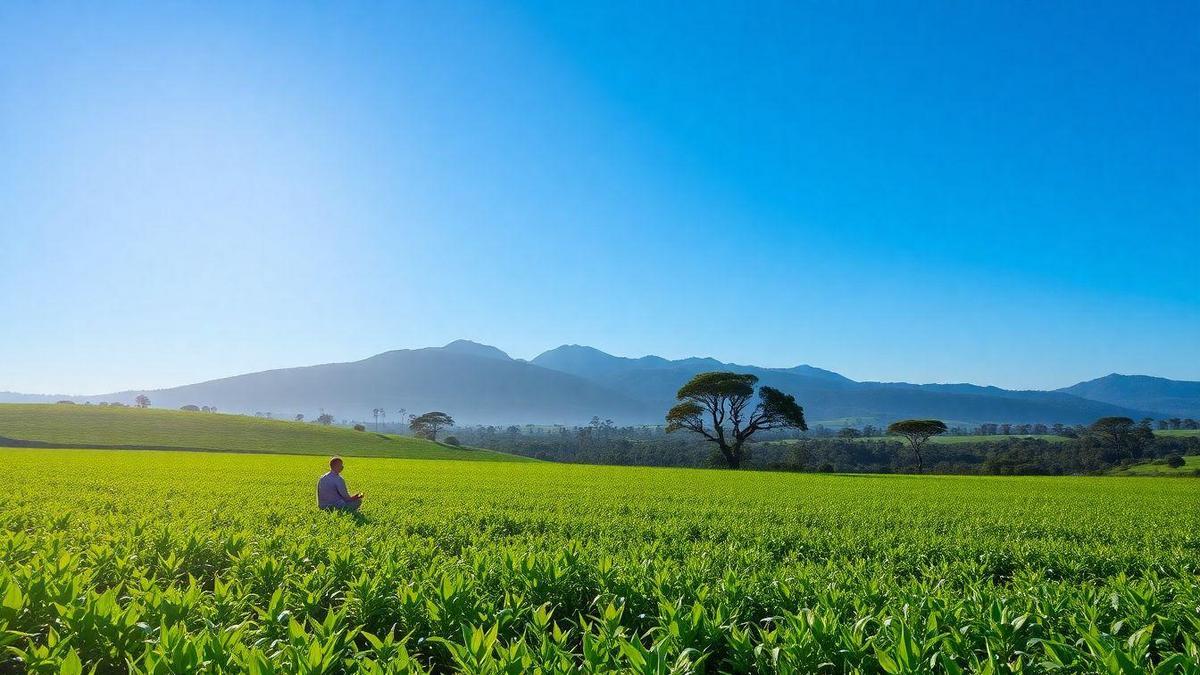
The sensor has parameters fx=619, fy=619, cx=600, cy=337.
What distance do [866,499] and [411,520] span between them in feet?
71.5

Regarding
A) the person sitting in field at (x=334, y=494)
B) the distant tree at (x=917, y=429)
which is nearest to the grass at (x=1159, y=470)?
the distant tree at (x=917, y=429)

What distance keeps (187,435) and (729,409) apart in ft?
236

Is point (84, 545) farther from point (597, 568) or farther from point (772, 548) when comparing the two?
point (772, 548)

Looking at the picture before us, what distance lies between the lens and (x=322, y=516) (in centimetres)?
1369

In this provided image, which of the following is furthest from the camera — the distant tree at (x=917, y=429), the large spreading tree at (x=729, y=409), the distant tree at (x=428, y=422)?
the distant tree at (x=428, y=422)

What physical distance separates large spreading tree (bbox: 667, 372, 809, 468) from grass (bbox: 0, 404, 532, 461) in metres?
28.7

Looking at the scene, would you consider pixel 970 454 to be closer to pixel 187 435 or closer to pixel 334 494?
pixel 334 494

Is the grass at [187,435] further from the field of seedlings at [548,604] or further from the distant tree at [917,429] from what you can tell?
the field of seedlings at [548,604]

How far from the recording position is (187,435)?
82.7 m

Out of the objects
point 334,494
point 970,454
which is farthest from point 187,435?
point 970,454

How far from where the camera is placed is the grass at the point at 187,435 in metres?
75.1

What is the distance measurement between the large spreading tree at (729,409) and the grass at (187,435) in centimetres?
2868

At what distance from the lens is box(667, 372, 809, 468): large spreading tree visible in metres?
69.8

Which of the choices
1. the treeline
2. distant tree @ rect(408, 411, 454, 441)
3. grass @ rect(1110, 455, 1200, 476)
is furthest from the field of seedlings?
distant tree @ rect(408, 411, 454, 441)
